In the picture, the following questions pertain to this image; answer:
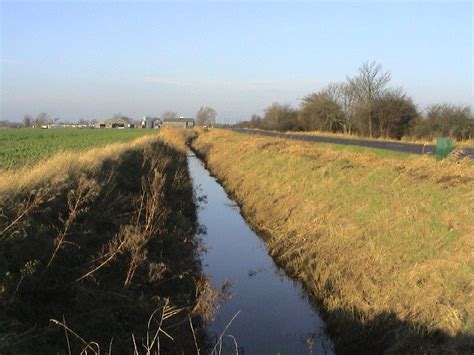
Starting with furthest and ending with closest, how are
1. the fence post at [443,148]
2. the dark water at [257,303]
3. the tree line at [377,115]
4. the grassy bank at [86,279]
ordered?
the tree line at [377,115] → the fence post at [443,148] → the dark water at [257,303] → the grassy bank at [86,279]

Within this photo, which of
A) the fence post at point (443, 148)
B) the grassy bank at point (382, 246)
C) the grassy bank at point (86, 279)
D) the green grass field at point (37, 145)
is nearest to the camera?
the grassy bank at point (86, 279)

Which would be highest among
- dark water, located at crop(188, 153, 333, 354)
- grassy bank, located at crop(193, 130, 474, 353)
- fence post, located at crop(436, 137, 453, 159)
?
fence post, located at crop(436, 137, 453, 159)

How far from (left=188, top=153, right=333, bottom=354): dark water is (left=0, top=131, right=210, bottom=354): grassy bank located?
0.84 meters

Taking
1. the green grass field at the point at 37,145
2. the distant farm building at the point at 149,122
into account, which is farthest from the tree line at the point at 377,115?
the distant farm building at the point at 149,122

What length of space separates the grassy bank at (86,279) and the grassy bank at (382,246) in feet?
8.74

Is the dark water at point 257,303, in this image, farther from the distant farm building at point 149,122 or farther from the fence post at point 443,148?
the distant farm building at point 149,122

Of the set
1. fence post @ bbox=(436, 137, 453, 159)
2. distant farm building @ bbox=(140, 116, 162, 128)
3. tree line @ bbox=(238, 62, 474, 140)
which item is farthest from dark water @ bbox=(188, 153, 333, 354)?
Answer: distant farm building @ bbox=(140, 116, 162, 128)

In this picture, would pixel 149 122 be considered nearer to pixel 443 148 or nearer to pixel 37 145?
pixel 37 145

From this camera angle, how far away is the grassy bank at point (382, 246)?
7.31m

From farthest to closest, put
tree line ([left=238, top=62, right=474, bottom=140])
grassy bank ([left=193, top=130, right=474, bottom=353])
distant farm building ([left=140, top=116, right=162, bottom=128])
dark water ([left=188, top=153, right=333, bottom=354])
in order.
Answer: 1. distant farm building ([left=140, top=116, right=162, bottom=128])
2. tree line ([left=238, top=62, right=474, bottom=140])
3. dark water ([left=188, top=153, right=333, bottom=354])
4. grassy bank ([left=193, top=130, right=474, bottom=353])

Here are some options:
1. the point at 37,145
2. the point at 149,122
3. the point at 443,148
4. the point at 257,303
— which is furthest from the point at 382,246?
the point at 149,122

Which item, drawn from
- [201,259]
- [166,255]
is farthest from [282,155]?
[166,255]

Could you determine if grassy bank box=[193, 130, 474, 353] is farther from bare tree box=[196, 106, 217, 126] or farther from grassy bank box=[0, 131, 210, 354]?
bare tree box=[196, 106, 217, 126]

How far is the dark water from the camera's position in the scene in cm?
827
